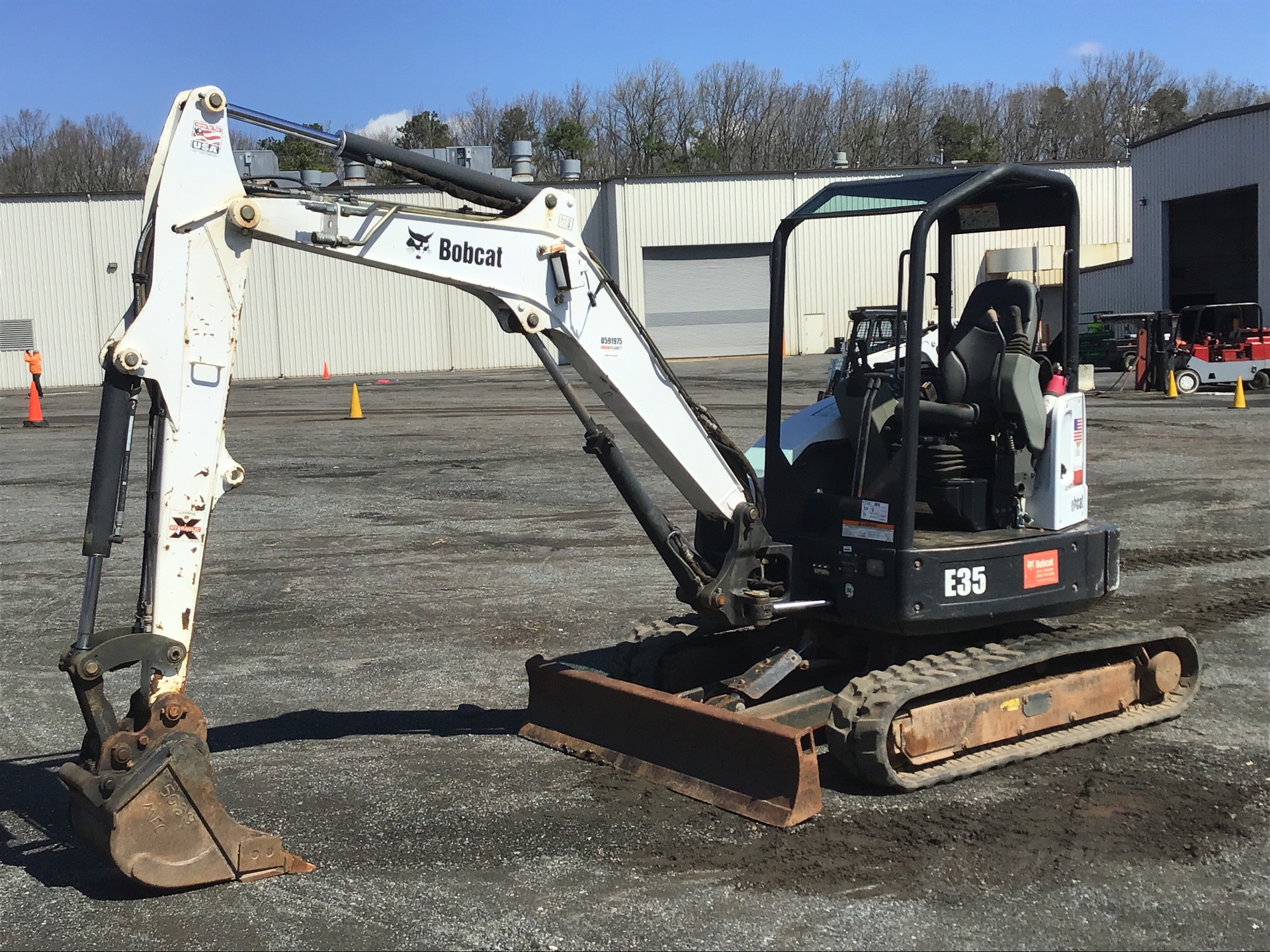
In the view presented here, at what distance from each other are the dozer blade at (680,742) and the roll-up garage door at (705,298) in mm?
43562

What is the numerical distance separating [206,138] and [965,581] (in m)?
4.03

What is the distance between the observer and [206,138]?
5.05 metres

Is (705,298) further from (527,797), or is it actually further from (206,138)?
(206,138)

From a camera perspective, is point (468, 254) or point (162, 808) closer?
point (162, 808)

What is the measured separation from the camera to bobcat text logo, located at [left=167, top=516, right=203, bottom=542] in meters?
5.09

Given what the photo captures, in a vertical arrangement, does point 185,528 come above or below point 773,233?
below

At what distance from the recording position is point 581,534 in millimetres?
13320

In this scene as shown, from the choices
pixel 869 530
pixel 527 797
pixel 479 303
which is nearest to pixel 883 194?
pixel 869 530

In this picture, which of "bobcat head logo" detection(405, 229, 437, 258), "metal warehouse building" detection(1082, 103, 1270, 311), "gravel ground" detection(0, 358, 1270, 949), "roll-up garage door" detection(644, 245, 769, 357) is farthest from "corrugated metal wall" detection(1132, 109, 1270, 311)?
"bobcat head logo" detection(405, 229, 437, 258)

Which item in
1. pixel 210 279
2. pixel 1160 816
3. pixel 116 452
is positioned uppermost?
pixel 210 279

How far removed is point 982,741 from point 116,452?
433cm

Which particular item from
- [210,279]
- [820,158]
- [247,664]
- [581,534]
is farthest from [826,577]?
[820,158]

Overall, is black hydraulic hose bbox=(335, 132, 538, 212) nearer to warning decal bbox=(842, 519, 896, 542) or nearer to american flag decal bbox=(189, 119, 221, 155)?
american flag decal bbox=(189, 119, 221, 155)

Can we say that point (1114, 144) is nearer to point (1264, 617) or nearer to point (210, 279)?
point (1264, 617)
